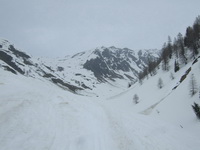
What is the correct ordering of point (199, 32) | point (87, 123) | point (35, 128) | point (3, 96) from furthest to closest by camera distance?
point (199, 32) < point (3, 96) < point (87, 123) < point (35, 128)

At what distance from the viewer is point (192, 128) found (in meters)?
16.0

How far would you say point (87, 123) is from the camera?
1291 cm

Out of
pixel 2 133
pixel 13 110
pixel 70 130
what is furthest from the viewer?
pixel 13 110

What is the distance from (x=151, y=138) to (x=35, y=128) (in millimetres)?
9901

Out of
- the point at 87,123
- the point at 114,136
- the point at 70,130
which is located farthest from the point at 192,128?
the point at 70,130

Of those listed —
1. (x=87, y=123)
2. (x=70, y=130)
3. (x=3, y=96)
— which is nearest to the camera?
(x=70, y=130)

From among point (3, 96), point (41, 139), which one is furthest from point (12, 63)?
point (41, 139)

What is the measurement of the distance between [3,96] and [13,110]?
14.0ft

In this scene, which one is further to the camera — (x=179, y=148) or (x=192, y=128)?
(x=192, y=128)

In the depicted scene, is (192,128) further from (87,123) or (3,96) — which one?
(3,96)

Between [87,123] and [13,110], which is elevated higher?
[13,110]

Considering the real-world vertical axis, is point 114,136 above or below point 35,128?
below

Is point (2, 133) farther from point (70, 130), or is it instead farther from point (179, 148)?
point (179, 148)

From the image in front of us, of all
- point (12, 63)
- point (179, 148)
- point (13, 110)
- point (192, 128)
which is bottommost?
point (12, 63)
